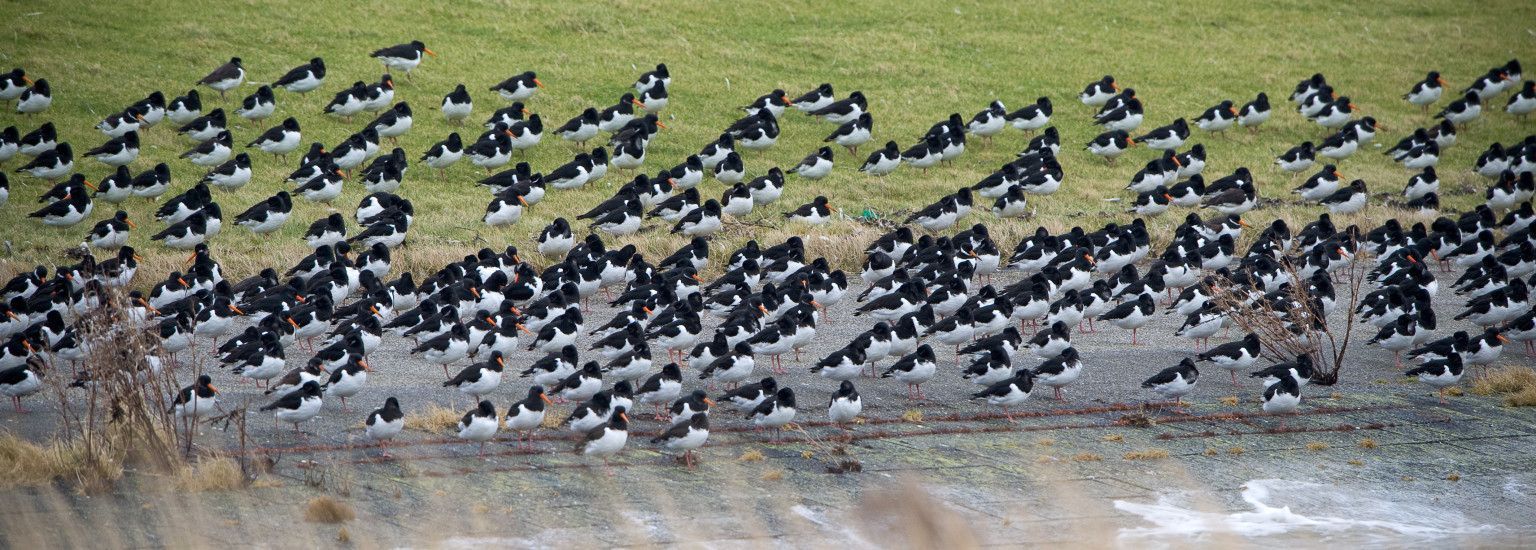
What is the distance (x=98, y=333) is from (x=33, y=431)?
2.35m

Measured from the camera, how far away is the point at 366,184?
29781 mm

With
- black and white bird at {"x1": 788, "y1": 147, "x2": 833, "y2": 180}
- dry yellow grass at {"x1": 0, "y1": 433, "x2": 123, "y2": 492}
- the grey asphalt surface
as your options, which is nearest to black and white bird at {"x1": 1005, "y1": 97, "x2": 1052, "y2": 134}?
black and white bird at {"x1": 788, "y1": 147, "x2": 833, "y2": 180}

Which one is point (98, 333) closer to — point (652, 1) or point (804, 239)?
point (804, 239)

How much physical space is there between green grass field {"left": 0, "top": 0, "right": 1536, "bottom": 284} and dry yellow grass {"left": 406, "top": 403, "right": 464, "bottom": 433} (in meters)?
9.38

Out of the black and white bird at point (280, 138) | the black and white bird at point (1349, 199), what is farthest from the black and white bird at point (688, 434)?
the black and white bird at point (1349, 199)

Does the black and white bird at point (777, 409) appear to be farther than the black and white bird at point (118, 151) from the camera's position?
No

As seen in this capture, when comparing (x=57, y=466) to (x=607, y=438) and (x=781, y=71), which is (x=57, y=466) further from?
(x=781, y=71)

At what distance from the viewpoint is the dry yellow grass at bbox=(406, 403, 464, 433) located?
639 inches

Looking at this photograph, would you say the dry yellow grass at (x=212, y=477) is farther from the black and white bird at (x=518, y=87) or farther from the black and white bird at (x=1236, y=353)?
the black and white bird at (x=518, y=87)

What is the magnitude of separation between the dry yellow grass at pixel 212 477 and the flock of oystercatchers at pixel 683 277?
30.2 inches

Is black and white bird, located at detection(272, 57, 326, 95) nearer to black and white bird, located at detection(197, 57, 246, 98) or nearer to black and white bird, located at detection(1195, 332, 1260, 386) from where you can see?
black and white bird, located at detection(197, 57, 246, 98)

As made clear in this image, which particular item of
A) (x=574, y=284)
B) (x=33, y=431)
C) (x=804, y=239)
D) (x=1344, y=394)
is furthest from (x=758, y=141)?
(x=33, y=431)

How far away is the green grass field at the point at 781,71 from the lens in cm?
3011

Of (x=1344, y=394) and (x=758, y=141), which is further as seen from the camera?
(x=758, y=141)
